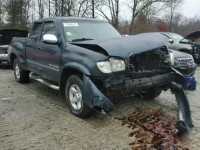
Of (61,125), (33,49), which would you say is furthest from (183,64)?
(61,125)

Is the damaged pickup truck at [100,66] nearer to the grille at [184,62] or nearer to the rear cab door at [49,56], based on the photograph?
the rear cab door at [49,56]

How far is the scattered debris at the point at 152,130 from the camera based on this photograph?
3559mm

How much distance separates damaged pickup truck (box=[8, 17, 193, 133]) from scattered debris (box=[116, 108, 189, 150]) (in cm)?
23

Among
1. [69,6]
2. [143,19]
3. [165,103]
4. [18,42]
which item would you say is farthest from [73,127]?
[143,19]

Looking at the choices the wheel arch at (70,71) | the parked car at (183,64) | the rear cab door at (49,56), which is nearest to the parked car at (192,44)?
the parked car at (183,64)

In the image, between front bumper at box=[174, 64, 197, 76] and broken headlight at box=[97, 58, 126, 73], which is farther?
front bumper at box=[174, 64, 197, 76]

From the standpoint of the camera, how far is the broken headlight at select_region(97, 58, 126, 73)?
424 cm

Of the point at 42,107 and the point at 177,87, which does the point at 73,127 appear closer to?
the point at 42,107

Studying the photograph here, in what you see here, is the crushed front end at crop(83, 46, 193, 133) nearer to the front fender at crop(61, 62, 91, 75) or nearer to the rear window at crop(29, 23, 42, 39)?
the front fender at crop(61, 62, 91, 75)

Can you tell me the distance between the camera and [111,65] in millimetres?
4262

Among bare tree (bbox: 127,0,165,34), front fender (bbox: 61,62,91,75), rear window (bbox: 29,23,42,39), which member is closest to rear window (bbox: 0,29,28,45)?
rear window (bbox: 29,23,42,39)

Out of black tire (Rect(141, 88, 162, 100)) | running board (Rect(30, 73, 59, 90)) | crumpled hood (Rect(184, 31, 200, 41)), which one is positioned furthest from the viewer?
crumpled hood (Rect(184, 31, 200, 41))

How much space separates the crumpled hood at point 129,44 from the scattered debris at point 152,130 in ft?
3.73

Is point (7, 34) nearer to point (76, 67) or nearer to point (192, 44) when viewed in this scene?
point (192, 44)
